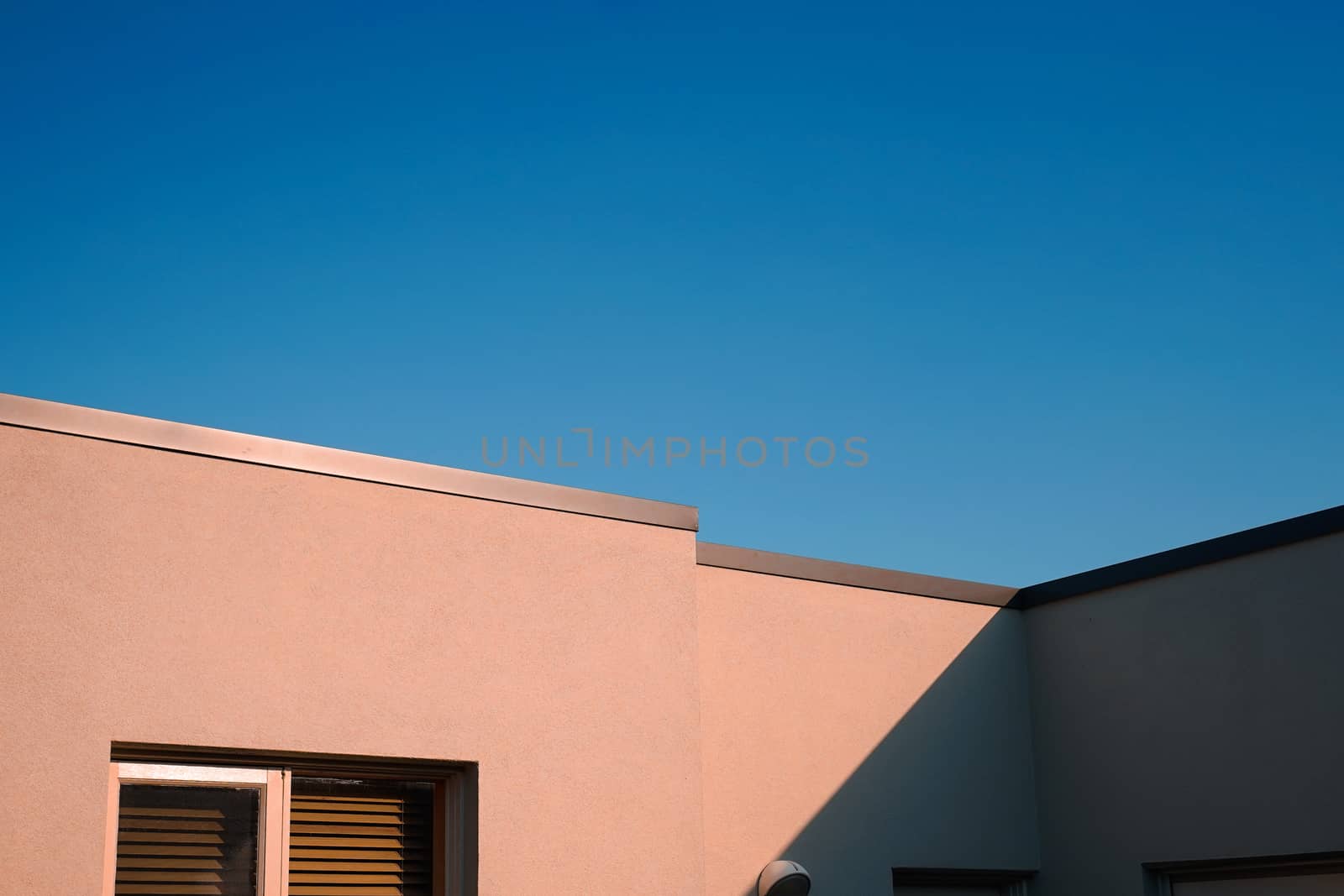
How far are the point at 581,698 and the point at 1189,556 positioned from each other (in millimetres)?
3841

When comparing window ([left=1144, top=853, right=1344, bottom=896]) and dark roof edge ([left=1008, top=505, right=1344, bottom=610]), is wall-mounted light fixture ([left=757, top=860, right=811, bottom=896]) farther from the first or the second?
dark roof edge ([left=1008, top=505, right=1344, bottom=610])

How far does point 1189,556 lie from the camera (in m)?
7.50

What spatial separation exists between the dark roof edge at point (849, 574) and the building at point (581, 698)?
2 centimetres

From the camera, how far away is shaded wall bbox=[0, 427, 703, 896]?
4.76m

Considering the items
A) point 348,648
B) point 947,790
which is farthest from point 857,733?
point 348,648

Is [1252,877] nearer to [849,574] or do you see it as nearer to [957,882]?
[957,882]

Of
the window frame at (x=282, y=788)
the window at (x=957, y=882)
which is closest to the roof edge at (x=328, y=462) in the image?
the window frame at (x=282, y=788)

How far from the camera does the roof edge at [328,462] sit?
4.99 metres

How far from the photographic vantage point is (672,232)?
9609 mm

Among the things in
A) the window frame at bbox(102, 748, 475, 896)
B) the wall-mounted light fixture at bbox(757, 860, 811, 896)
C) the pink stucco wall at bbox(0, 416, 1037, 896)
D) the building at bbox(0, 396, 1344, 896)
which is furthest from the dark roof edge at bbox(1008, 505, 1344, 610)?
the window frame at bbox(102, 748, 475, 896)

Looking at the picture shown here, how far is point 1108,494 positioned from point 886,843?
12.1 ft

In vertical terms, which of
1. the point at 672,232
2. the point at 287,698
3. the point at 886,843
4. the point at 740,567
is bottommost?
the point at 886,843

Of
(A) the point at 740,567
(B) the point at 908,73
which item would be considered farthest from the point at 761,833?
(B) the point at 908,73

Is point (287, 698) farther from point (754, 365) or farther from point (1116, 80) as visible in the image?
point (1116, 80)
